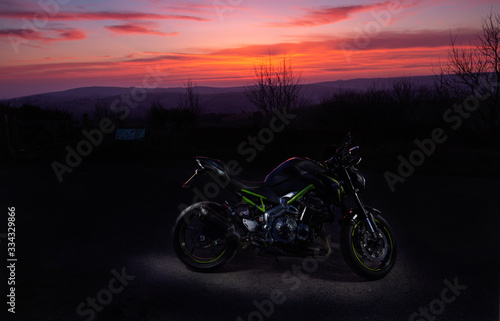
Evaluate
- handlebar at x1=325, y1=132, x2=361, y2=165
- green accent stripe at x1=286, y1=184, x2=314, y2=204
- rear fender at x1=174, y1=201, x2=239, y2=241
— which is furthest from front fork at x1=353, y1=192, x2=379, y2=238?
rear fender at x1=174, y1=201, x2=239, y2=241

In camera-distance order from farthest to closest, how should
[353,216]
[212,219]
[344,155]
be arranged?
[212,219] → [353,216] → [344,155]

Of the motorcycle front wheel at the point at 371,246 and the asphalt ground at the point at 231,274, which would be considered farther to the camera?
the motorcycle front wheel at the point at 371,246

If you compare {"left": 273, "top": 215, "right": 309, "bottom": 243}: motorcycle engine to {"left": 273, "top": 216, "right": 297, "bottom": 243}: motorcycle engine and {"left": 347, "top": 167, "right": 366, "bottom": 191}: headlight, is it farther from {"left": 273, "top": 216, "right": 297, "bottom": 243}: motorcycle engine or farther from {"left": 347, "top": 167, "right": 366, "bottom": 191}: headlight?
{"left": 347, "top": 167, "right": 366, "bottom": 191}: headlight

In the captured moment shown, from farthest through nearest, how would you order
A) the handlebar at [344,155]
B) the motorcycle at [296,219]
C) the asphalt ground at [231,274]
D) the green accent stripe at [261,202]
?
the green accent stripe at [261,202], the motorcycle at [296,219], the handlebar at [344,155], the asphalt ground at [231,274]

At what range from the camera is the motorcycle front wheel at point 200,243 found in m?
5.14

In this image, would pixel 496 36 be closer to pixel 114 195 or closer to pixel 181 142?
pixel 181 142

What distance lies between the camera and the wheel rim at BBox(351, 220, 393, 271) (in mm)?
4980

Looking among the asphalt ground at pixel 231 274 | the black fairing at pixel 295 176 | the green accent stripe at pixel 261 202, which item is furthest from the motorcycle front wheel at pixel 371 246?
the green accent stripe at pixel 261 202

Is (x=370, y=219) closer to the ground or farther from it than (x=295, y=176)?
closer to the ground

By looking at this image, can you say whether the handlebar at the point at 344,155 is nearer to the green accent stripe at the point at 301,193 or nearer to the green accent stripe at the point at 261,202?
the green accent stripe at the point at 301,193

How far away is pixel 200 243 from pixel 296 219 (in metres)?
1.21

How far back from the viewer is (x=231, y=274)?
201 inches

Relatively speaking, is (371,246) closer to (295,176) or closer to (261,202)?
(295,176)

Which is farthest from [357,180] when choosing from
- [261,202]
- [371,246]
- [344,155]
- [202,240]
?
[202,240]
